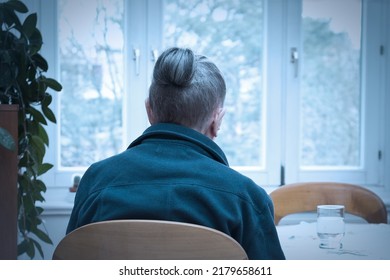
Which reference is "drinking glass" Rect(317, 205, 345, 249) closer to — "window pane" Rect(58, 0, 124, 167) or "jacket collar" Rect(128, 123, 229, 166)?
"jacket collar" Rect(128, 123, 229, 166)

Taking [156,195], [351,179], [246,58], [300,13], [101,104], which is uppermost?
[300,13]

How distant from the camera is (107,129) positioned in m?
1.84

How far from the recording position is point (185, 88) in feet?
2.55

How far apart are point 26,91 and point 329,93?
1060mm

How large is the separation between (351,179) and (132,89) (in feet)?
2.66

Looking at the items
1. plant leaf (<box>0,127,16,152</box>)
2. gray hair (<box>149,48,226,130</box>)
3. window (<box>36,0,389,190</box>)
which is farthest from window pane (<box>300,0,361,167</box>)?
gray hair (<box>149,48,226,130</box>)

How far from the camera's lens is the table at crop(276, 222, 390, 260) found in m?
0.89

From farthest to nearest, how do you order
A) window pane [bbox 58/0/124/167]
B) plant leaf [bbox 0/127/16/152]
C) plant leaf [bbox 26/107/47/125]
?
window pane [bbox 58/0/124/167], plant leaf [bbox 26/107/47/125], plant leaf [bbox 0/127/16/152]

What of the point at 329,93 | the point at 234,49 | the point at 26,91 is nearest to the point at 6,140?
the point at 26,91

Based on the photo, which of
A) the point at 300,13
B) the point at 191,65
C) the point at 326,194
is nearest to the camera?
the point at 191,65

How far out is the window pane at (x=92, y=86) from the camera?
1783 mm

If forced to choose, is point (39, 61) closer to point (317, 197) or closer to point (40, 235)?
point (40, 235)
